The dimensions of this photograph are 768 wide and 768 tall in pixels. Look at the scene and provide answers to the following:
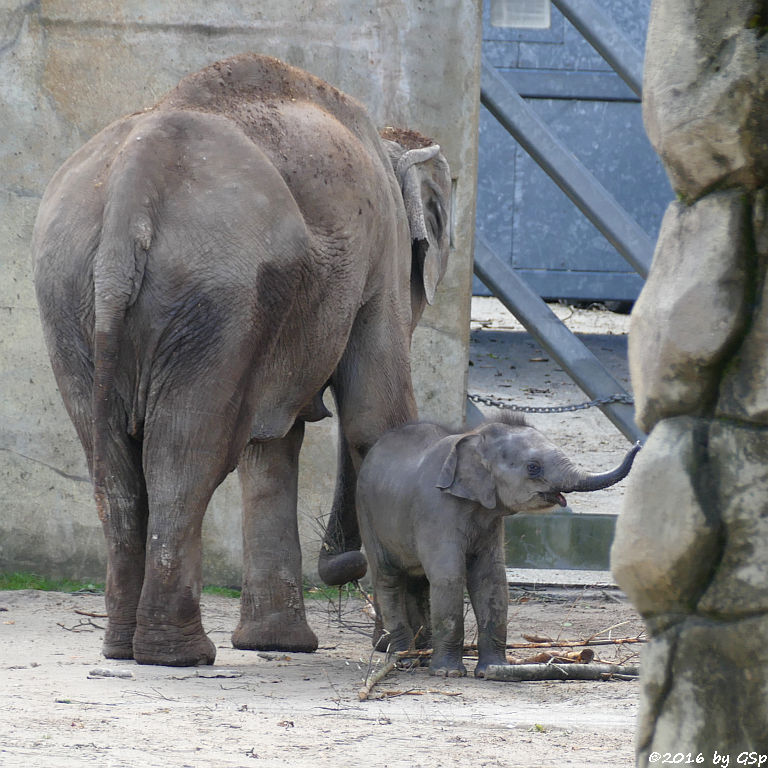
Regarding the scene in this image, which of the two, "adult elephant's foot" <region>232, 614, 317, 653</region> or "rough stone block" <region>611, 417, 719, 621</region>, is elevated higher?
"rough stone block" <region>611, 417, 719, 621</region>

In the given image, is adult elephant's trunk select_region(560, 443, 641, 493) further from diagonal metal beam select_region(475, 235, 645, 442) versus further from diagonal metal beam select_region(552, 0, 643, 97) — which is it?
diagonal metal beam select_region(552, 0, 643, 97)

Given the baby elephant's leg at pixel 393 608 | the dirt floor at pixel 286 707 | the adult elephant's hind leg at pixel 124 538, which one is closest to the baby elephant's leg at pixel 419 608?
the baby elephant's leg at pixel 393 608

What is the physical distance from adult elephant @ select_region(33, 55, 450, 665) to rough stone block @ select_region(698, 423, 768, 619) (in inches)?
94.3

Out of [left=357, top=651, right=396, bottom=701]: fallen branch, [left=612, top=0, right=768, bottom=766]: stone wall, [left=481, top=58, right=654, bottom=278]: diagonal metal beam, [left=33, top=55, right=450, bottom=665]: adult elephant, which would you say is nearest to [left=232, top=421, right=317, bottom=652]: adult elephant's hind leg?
[left=33, top=55, right=450, bottom=665]: adult elephant

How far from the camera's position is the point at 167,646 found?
463cm

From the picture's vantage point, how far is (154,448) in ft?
14.9

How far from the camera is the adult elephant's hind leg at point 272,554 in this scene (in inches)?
216

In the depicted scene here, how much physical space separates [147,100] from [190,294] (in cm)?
276

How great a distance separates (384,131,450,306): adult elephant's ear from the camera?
18.9ft

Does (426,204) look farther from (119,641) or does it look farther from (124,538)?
(119,641)

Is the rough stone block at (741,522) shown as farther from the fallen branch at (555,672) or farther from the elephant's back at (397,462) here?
the elephant's back at (397,462)

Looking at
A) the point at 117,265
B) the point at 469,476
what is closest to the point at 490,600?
the point at 469,476

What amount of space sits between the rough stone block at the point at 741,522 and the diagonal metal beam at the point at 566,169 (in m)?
5.22

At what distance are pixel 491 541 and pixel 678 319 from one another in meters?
2.53
